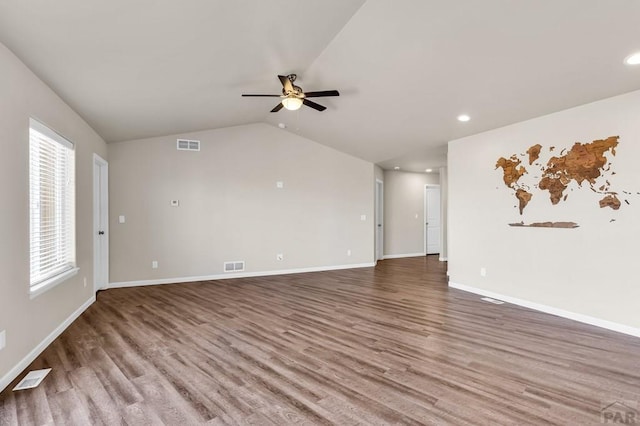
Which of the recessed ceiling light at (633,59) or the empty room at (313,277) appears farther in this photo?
the recessed ceiling light at (633,59)

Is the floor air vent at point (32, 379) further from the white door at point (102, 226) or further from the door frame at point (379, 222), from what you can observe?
the door frame at point (379, 222)

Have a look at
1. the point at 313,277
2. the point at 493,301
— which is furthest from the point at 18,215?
the point at 493,301

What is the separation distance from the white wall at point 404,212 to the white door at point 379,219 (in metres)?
0.23

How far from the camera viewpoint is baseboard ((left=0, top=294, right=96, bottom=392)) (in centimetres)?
239

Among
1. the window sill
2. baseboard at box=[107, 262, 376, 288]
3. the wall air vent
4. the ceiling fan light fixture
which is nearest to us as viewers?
the window sill

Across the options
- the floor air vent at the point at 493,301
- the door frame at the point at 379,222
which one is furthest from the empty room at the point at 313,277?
the door frame at the point at 379,222

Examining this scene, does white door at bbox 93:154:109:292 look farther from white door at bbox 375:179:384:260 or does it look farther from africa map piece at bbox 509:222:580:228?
africa map piece at bbox 509:222:580:228

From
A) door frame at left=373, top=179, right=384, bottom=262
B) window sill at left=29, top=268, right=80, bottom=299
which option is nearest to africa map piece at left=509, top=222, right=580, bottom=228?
door frame at left=373, top=179, right=384, bottom=262

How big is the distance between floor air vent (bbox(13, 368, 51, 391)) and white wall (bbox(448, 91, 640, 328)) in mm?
5286

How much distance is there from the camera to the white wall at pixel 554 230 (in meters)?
3.35

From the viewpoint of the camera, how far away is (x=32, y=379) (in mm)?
2469

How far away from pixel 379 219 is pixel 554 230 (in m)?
4.64

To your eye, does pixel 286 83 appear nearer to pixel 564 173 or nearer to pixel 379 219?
pixel 564 173

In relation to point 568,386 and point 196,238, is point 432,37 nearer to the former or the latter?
point 568,386
